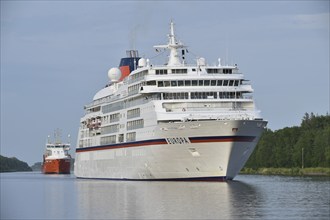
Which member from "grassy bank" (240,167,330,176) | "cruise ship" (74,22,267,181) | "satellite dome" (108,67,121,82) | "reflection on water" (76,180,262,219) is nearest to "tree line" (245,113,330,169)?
"grassy bank" (240,167,330,176)

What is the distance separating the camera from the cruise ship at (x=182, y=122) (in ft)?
201

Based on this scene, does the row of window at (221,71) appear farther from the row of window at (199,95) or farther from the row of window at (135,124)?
the row of window at (135,124)

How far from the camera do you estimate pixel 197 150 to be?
2418 inches

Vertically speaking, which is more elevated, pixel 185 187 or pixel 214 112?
pixel 214 112

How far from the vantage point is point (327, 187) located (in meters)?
60.7

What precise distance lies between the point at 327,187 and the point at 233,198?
14.1 m

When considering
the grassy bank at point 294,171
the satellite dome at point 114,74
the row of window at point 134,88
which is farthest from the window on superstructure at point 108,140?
the grassy bank at point 294,171

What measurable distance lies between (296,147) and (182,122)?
147 feet

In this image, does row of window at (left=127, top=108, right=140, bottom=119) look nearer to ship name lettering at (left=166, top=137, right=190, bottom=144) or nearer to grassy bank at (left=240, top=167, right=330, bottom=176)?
ship name lettering at (left=166, top=137, right=190, bottom=144)

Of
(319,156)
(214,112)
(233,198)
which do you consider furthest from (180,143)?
(319,156)

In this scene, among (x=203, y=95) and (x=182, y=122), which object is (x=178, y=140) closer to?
(x=182, y=122)

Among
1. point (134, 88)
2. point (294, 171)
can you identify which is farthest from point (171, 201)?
point (294, 171)

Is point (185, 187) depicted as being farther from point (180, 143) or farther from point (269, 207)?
point (269, 207)

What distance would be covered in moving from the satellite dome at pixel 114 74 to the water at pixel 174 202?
863 inches
